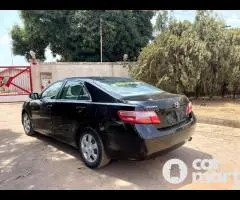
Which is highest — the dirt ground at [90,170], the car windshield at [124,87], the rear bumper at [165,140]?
the car windshield at [124,87]

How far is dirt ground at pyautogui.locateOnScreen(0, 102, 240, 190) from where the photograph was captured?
12.7ft

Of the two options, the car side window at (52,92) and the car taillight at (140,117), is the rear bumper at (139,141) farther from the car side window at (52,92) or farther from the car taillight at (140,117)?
the car side window at (52,92)

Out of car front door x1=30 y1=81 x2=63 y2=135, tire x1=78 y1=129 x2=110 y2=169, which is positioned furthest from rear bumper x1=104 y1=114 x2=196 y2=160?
A: car front door x1=30 y1=81 x2=63 y2=135

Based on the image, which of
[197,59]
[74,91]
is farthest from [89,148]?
[197,59]

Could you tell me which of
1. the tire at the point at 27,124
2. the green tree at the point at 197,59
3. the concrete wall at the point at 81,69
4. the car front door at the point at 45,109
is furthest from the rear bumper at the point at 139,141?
→ the concrete wall at the point at 81,69

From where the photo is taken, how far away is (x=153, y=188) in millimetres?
3730

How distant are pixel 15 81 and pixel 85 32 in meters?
7.71

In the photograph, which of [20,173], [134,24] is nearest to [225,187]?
[20,173]

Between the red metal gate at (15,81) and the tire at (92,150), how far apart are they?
9.47 metres

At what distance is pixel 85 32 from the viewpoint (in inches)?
761

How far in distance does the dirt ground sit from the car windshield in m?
1.20

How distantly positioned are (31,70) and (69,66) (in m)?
1.82

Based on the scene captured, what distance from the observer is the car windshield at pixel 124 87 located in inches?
174

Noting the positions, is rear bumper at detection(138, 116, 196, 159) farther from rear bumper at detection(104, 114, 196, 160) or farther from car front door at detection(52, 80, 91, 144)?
car front door at detection(52, 80, 91, 144)
